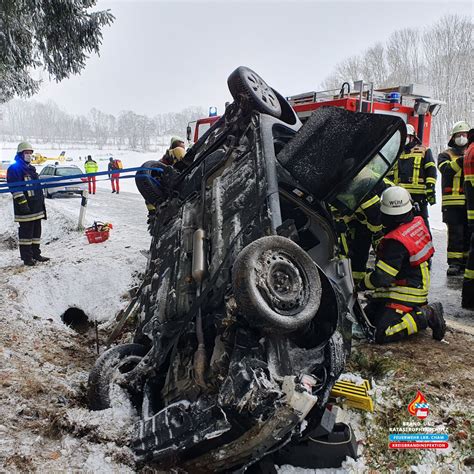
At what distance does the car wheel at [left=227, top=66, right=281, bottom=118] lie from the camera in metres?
3.21

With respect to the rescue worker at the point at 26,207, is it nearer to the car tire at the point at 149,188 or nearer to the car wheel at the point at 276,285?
the car tire at the point at 149,188

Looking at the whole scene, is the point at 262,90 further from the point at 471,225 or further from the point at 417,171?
the point at 417,171

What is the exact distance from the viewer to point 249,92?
10.5 ft

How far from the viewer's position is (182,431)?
1.99 metres

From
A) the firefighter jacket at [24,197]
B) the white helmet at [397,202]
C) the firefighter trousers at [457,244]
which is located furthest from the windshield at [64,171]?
the white helmet at [397,202]

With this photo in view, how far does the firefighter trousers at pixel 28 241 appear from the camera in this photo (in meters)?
5.92

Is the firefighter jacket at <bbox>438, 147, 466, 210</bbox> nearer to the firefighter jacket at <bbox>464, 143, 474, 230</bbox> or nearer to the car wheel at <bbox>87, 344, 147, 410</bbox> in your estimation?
the firefighter jacket at <bbox>464, 143, 474, 230</bbox>

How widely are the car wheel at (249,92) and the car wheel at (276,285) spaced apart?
147cm

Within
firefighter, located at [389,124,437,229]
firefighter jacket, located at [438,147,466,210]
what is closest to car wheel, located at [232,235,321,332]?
firefighter, located at [389,124,437,229]

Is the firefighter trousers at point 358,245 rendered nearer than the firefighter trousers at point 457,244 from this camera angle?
Yes

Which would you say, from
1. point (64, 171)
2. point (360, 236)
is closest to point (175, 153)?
point (360, 236)

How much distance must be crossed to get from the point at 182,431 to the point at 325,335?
807 millimetres

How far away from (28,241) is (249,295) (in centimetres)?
495

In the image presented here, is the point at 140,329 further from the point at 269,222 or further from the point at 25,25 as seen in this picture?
the point at 25,25
